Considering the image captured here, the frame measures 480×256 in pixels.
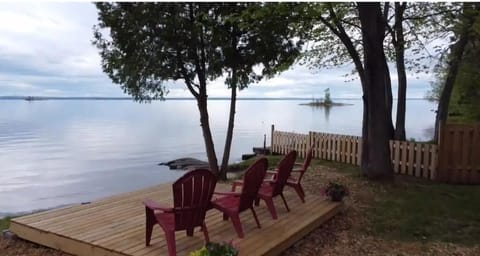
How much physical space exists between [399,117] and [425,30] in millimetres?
2806

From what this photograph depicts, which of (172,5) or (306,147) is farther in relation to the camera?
(306,147)

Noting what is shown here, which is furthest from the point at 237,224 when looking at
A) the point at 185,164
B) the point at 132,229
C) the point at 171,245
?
the point at 185,164

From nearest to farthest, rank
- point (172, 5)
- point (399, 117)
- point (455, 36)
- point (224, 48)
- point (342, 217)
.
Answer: point (342, 217) → point (172, 5) → point (224, 48) → point (455, 36) → point (399, 117)

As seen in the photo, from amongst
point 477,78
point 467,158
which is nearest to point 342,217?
point 467,158

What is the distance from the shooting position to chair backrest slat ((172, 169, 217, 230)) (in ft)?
11.4

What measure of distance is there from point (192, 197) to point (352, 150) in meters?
8.43

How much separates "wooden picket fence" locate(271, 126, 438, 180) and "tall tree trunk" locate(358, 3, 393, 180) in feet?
4.44

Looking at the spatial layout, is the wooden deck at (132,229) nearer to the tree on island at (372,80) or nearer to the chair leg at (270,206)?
the chair leg at (270,206)

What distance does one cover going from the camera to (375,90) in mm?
7781

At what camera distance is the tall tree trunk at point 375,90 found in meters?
7.54

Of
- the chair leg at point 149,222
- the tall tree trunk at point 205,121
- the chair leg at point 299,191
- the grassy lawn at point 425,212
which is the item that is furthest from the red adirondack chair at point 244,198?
the tall tree trunk at point 205,121

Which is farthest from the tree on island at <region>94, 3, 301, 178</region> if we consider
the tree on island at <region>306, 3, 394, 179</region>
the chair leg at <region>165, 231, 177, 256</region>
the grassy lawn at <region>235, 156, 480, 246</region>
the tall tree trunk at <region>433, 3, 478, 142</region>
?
the chair leg at <region>165, 231, 177, 256</region>

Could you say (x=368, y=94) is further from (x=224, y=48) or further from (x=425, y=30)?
(x=425, y=30)

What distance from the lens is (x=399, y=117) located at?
12648 mm
